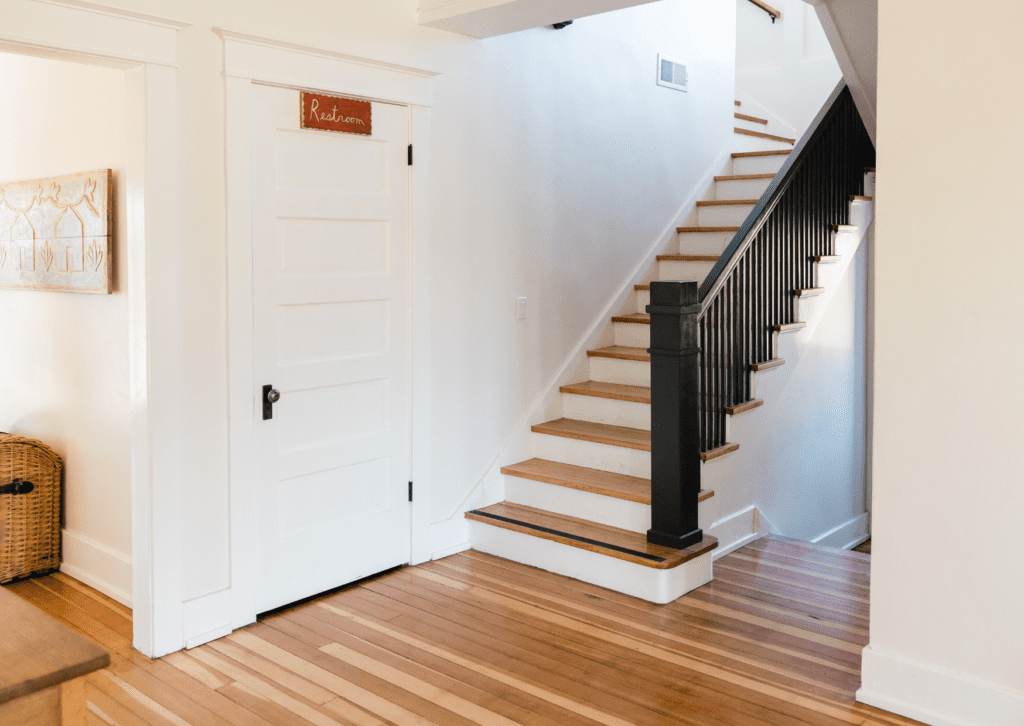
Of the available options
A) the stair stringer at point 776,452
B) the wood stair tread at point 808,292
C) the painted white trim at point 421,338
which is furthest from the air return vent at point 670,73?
the painted white trim at point 421,338

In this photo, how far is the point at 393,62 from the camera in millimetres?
3793

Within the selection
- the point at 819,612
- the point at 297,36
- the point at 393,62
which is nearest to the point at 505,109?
the point at 393,62

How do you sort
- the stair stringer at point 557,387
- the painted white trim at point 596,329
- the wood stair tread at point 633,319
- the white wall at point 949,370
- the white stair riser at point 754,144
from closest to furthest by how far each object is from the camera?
the white wall at point 949,370
the stair stringer at point 557,387
the painted white trim at point 596,329
the wood stair tread at point 633,319
the white stair riser at point 754,144

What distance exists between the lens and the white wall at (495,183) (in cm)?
327

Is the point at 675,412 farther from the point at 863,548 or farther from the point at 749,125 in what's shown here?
the point at 749,125

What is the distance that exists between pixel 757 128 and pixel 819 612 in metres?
4.63

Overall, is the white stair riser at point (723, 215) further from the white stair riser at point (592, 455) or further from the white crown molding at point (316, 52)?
the white crown molding at point (316, 52)

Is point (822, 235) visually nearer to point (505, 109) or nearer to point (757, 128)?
point (505, 109)

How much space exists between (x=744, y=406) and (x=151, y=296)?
8.99ft

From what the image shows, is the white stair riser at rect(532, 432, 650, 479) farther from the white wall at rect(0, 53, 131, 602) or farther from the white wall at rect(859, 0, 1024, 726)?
the white wall at rect(0, 53, 131, 602)

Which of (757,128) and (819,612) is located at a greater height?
(757,128)

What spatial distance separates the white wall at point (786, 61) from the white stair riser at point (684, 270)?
2.55 metres

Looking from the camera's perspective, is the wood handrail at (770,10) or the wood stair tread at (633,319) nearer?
the wood stair tread at (633,319)

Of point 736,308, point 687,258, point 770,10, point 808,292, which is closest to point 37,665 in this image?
point 736,308
